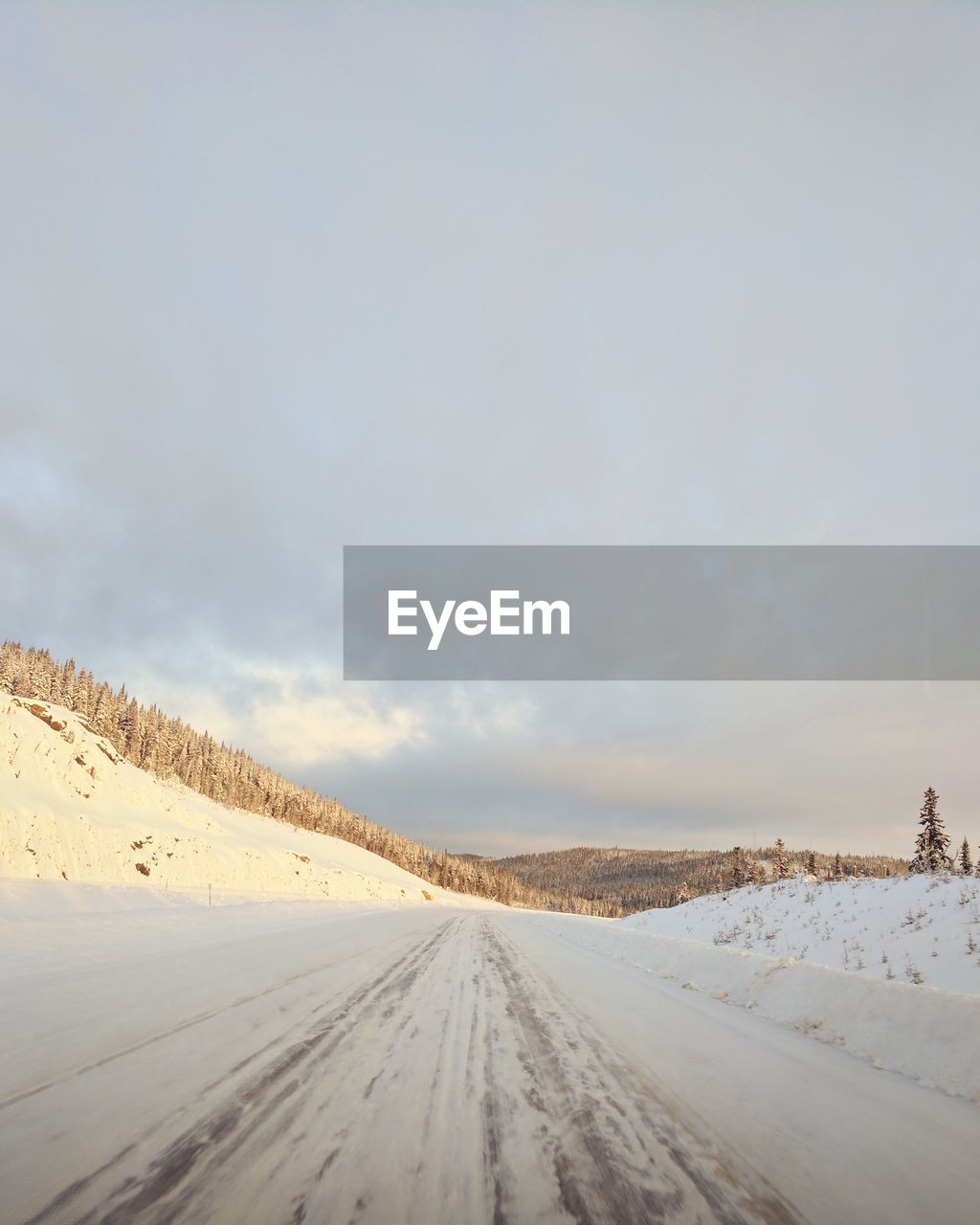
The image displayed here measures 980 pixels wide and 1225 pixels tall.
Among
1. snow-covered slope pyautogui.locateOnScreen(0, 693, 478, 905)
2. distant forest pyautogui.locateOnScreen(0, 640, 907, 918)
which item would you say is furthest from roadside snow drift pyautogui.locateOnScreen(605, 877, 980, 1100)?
distant forest pyautogui.locateOnScreen(0, 640, 907, 918)

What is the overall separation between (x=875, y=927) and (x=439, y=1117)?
48.1 ft

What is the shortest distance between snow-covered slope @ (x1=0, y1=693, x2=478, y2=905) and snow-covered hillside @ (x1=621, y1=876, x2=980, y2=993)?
2520 cm

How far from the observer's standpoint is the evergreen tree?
43.7 meters

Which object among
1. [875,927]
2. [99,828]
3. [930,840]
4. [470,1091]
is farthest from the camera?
[930,840]

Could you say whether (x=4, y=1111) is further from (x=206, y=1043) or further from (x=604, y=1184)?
(x=604, y=1184)

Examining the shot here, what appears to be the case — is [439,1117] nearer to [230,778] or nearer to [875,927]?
[875,927]

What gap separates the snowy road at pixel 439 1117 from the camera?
260 centimetres

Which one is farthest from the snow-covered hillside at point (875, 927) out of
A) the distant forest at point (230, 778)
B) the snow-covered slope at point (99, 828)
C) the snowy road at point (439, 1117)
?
the distant forest at point (230, 778)

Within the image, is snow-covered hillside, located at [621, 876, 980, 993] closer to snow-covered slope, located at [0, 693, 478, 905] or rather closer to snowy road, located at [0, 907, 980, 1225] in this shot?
snowy road, located at [0, 907, 980, 1225]

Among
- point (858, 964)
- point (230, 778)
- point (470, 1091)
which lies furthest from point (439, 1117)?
point (230, 778)

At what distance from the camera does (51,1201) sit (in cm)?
246

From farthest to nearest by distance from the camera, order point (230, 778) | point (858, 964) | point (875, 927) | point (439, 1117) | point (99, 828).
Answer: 1. point (230, 778)
2. point (99, 828)
3. point (875, 927)
4. point (858, 964)
5. point (439, 1117)

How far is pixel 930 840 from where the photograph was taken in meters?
44.4

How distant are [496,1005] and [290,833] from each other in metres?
83.0
